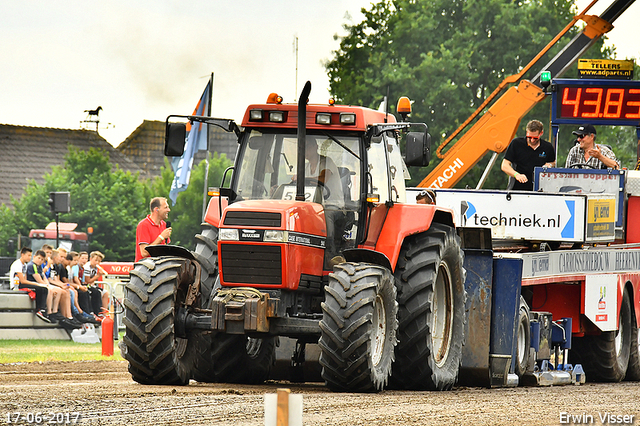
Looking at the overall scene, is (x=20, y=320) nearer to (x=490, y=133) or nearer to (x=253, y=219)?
Answer: (x=490, y=133)

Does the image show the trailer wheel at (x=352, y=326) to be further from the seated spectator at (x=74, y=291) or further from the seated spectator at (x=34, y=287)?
the seated spectator at (x=74, y=291)

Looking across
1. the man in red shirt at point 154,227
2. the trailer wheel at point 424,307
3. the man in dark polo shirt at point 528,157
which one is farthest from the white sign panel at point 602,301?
the man in red shirt at point 154,227

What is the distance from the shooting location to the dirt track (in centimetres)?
693

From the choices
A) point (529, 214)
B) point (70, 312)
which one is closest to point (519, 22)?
point (70, 312)

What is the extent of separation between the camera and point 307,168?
973cm

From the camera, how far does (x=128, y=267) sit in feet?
100

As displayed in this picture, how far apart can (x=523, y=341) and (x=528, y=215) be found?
1.81 m

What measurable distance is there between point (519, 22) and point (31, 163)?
3588 centimetres

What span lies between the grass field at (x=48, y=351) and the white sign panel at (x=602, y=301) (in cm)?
656

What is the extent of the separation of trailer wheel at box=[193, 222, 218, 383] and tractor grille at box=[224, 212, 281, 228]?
0.64m

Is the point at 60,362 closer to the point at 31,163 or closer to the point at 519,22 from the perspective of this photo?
the point at 519,22

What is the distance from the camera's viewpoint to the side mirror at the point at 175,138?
9.51 m

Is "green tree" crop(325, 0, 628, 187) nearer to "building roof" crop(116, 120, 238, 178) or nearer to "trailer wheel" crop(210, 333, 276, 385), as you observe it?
"trailer wheel" crop(210, 333, 276, 385)

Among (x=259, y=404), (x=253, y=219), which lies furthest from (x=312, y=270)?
(x=259, y=404)
